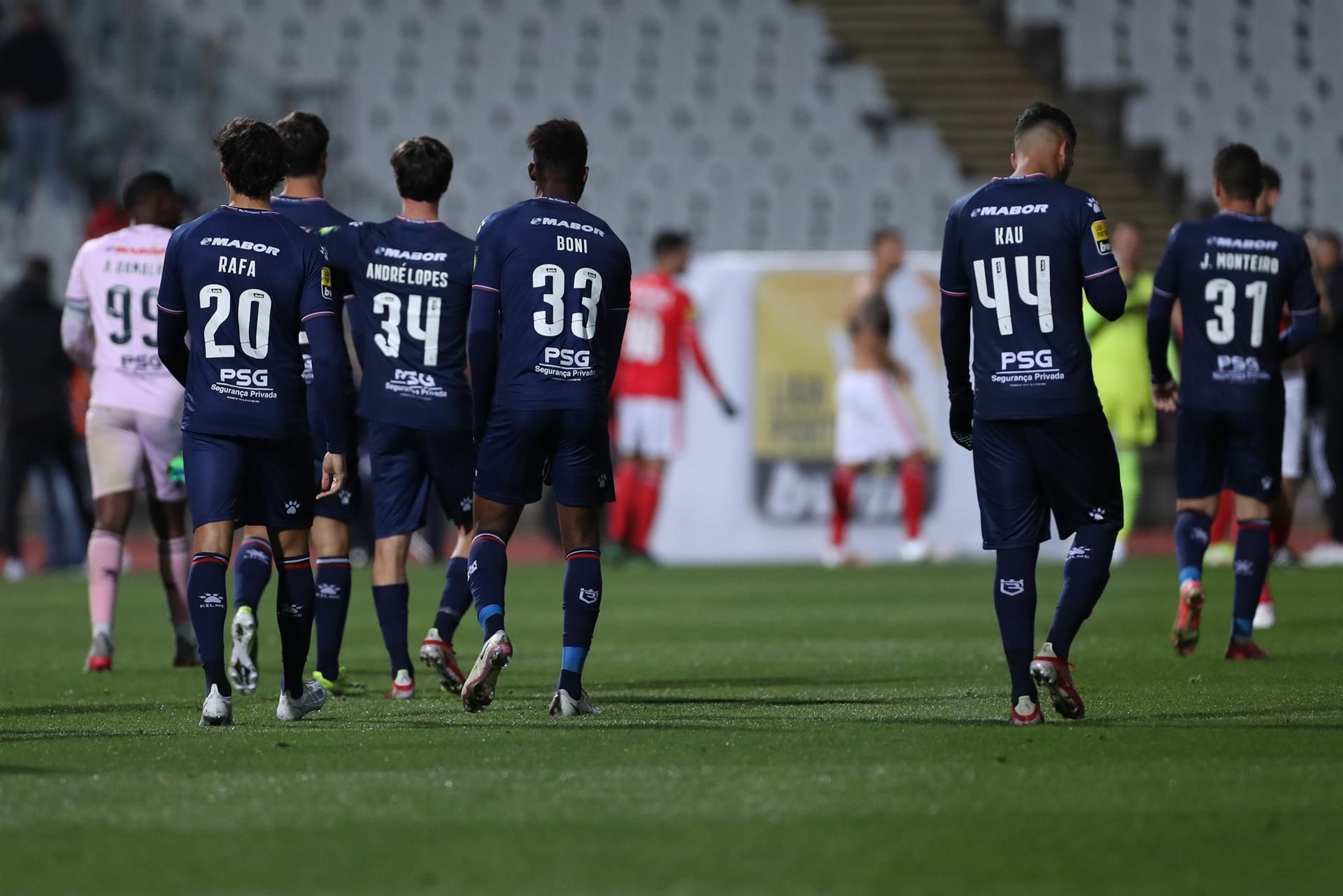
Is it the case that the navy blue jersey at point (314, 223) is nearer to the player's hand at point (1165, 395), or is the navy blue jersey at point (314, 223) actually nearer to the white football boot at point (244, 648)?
the white football boot at point (244, 648)

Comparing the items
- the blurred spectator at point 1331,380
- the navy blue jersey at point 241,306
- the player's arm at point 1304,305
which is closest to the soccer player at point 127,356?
the navy blue jersey at point 241,306

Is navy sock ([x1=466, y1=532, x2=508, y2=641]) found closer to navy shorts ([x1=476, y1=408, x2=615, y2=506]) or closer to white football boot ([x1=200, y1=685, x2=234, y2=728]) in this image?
navy shorts ([x1=476, y1=408, x2=615, y2=506])

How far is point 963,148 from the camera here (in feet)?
77.3

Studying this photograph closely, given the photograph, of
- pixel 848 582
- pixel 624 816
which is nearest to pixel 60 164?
pixel 848 582

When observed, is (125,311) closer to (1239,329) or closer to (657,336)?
(1239,329)

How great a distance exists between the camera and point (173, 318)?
683 cm

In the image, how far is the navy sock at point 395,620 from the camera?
26.6ft

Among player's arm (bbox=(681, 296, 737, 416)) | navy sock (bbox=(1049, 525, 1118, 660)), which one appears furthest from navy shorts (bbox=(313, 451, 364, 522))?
player's arm (bbox=(681, 296, 737, 416))

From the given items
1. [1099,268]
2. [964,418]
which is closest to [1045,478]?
[964,418]

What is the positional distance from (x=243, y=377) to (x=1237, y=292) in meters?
4.58

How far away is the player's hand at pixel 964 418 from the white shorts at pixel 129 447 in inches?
157

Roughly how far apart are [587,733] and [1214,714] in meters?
2.18

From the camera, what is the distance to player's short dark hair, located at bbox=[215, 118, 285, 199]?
6762 mm

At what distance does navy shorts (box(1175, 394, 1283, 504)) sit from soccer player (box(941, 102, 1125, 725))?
7.84ft
